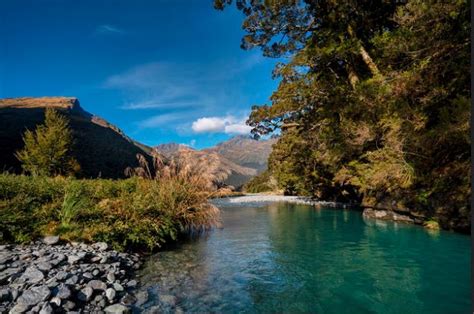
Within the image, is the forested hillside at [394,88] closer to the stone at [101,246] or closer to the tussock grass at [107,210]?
the tussock grass at [107,210]

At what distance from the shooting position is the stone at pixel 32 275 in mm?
4656

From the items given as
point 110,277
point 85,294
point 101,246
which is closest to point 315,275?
point 110,277

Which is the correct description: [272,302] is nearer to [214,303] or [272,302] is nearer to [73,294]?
[214,303]

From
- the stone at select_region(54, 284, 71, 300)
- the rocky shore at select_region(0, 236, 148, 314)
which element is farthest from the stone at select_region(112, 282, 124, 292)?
the stone at select_region(54, 284, 71, 300)

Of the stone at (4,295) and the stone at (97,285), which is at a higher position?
the stone at (4,295)

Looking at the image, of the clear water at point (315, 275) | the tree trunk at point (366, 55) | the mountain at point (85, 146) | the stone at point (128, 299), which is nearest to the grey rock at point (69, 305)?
the stone at point (128, 299)

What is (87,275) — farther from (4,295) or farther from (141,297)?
(4,295)

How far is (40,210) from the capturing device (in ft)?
25.4

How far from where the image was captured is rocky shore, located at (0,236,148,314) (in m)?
4.03

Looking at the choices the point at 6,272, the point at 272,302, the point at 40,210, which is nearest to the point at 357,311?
the point at 272,302

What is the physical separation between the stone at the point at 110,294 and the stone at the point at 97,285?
14 centimetres

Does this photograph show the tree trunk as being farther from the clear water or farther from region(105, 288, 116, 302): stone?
region(105, 288, 116, 302): stone

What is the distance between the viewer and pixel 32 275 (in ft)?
15.6

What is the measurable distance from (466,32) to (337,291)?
843cm
